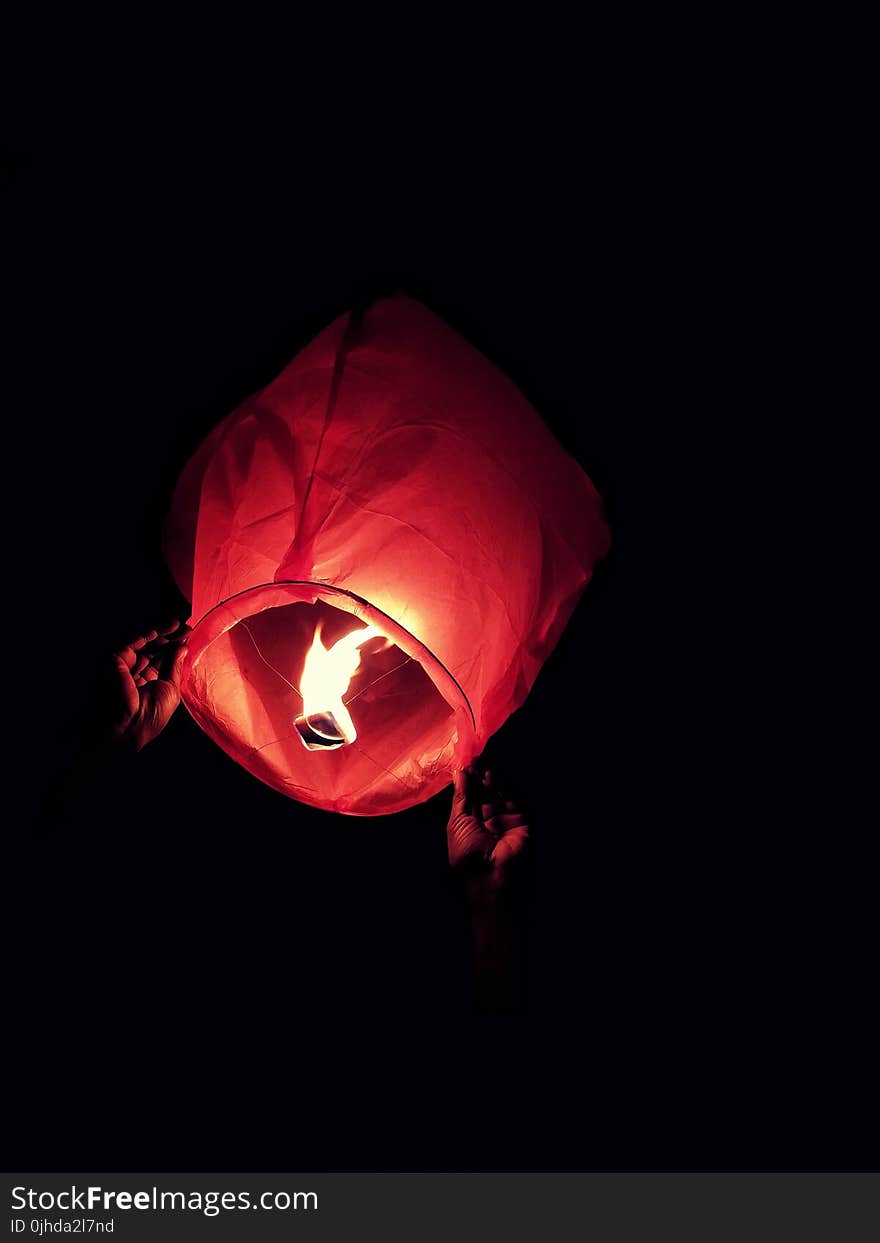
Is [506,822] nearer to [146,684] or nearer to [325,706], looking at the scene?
[325,706]

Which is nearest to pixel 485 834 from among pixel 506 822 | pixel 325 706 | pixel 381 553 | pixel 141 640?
pixel 506 822

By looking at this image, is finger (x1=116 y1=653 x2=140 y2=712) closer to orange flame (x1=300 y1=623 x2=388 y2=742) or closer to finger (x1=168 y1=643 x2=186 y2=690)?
finger (x1=168 y1=643 x2=186 y2=690)

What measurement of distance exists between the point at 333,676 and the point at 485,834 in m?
0.39

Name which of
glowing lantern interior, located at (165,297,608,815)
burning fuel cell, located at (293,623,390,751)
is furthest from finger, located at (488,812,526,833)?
burning fuel cell, located at (293,623,390,751)

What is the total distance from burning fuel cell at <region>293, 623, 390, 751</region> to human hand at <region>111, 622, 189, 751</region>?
280mm

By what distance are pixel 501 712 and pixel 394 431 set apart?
0.42 metres

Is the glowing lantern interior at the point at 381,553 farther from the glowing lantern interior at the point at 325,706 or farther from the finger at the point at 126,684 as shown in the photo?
the finger at the point at 126,684

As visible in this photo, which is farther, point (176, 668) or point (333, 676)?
point (176, 668)

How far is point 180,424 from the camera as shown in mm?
1480

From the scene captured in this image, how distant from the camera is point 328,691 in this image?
4.35 ft

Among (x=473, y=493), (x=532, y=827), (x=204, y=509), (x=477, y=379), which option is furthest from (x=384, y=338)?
(x=532, y=827)

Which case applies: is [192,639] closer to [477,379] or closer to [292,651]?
[292,651]

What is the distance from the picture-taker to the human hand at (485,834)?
1.47 meters

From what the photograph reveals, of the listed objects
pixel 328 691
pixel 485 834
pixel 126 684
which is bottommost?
pixel 485 834
